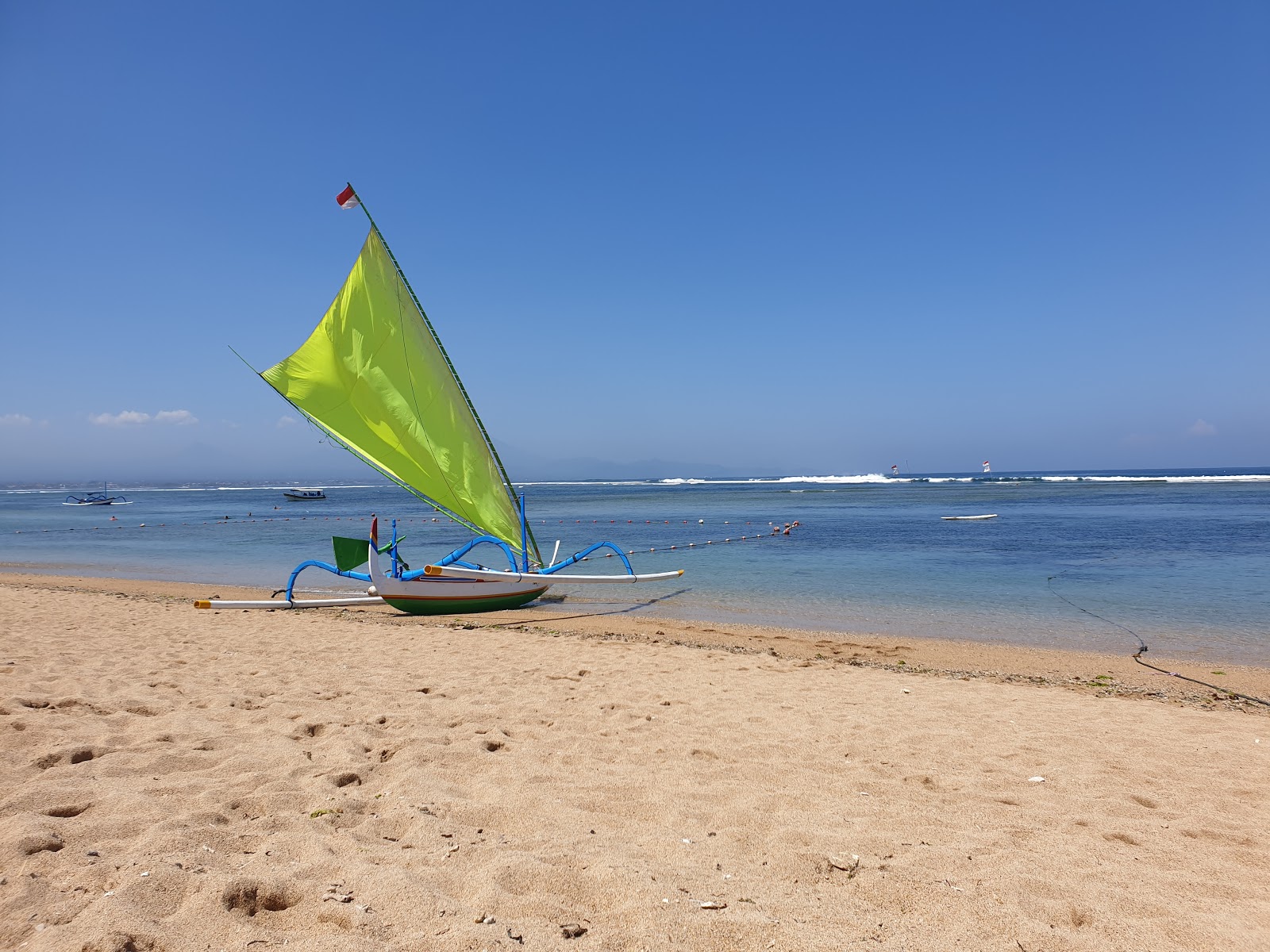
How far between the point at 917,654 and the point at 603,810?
279 inches

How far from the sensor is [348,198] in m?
12.1

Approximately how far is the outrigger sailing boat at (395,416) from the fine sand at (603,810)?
4.51 metres

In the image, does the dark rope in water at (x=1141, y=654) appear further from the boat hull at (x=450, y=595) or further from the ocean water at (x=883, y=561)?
the boat hull at (x=450, y=595)

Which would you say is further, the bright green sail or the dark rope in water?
the bright green sail

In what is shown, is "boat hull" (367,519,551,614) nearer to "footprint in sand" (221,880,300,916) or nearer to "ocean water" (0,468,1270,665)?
"ocean water" (0,468,1270,665)

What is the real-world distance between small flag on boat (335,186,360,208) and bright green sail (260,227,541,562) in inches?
29.0

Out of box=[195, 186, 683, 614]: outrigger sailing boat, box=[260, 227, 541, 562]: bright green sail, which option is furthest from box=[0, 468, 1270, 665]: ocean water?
box=[260, 227, 541, 562]: bright green sail

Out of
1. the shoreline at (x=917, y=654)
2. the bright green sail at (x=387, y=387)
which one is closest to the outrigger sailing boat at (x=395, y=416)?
the bright green sail at (x=387, y=387)

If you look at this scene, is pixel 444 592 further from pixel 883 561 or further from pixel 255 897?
pixel 883 561

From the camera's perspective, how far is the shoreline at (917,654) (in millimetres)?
7748

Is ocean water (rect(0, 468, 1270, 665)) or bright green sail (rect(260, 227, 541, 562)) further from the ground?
bright green sail (rect(260, 227, 541, 562))

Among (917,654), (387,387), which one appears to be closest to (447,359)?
(387,387)

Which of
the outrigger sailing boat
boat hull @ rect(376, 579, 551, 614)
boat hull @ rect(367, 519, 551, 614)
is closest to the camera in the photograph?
the outrigger sailing boat

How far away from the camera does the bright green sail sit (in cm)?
1138
